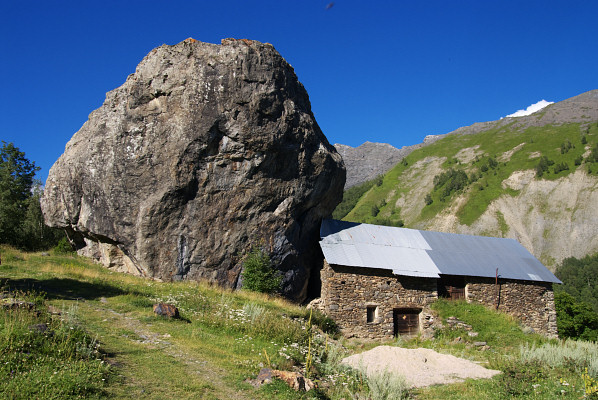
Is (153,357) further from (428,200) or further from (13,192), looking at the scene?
(428,200)

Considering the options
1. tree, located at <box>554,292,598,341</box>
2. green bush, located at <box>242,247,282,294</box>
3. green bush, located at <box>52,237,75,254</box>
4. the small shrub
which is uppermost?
the small shrub

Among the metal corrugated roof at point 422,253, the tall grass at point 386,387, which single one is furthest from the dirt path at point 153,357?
the metal corrugated roof at point 422,253

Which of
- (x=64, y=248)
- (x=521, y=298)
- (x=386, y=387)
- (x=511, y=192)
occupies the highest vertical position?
(x=511, y=192)

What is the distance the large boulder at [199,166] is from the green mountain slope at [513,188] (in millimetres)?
68333

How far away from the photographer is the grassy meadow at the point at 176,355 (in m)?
6.99

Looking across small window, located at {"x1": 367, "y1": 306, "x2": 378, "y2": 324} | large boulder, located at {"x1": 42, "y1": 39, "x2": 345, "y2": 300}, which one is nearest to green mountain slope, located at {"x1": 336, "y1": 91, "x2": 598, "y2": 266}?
small window, located at {"x1": 367, "y1": 306, "x2": 378, "y2": 324}

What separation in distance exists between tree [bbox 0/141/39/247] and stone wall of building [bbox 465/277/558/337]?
29.2 meters

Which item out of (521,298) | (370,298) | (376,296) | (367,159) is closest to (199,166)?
(370,298)

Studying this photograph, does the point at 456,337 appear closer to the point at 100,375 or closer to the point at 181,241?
the point at 181,241

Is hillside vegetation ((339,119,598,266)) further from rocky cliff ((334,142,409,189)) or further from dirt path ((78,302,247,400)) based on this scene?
dirt path ((78,302,247,400))

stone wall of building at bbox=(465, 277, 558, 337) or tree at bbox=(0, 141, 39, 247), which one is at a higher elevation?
tree at bbox=(0, 141, 39, 247)

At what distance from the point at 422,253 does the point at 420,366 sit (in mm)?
11773

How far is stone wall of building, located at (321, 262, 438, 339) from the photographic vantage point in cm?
1997

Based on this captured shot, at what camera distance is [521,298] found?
24531mm
